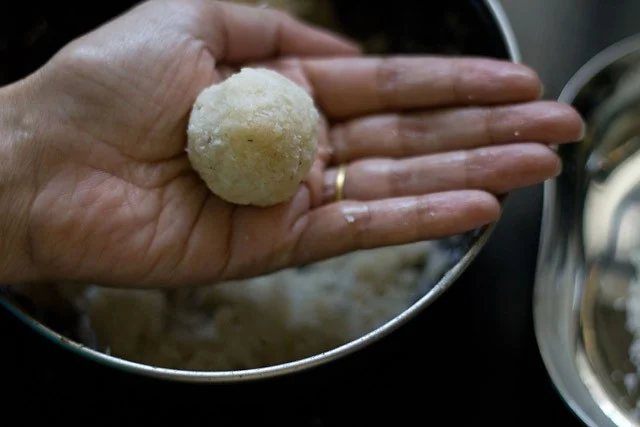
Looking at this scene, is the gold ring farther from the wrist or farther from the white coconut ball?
the wrist

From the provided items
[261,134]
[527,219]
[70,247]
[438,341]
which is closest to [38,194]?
[70,247]

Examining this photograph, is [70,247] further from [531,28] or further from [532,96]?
[531,28]

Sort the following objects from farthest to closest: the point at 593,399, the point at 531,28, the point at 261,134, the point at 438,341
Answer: the point at 531,28
the point at 438,341
the point at 593,399
the point at 261,134

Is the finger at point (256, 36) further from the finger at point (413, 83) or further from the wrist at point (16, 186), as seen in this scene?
the wrist at point (16, 186)

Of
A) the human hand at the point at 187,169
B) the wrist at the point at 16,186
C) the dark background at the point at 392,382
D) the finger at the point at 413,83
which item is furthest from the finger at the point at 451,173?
the wrist at the point at 16,186

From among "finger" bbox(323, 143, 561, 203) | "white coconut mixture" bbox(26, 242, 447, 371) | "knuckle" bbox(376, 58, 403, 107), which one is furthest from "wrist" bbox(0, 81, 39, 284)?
"knuckle" bbox(376, 58, 403, 107)

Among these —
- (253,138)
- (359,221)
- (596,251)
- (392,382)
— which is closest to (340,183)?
(359,221)

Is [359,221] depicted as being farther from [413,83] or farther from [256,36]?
[256,36]
